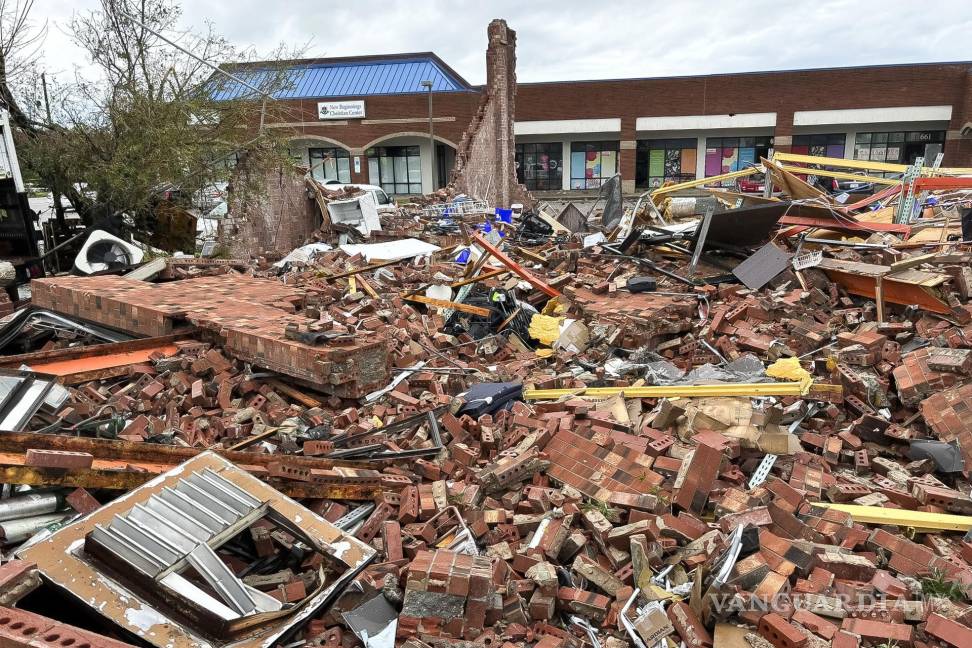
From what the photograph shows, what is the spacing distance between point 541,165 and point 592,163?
2718 millimetres

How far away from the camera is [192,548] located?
2828 millimetres

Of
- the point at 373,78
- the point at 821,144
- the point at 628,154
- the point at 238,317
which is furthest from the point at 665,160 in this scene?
the point at 238,317

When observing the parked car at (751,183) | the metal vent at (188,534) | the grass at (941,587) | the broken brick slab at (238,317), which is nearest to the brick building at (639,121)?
the parked car at (751,183)

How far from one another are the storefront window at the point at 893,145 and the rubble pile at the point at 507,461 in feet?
87.8

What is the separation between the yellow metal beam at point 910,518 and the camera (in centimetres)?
396

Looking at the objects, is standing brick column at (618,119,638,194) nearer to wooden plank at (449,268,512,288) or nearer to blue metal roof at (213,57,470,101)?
blue metal roof at (213,57,470,101)

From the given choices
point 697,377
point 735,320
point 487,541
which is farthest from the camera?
point 735,320

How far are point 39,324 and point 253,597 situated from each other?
5.77 metres

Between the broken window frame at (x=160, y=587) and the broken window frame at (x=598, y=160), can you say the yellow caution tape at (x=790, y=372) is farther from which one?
the broken window frame at (x=598, y=160)

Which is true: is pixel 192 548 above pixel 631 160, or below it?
below

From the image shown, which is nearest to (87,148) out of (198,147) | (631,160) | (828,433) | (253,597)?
(198,147)

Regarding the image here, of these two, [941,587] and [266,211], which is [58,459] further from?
[266,211]

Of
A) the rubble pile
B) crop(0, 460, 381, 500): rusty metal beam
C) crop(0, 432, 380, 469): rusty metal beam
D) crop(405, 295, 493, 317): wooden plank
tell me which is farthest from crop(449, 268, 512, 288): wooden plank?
crop(0, 460, 381, 500): rusty metal beam

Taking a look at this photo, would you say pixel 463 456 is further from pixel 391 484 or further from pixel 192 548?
pixel 192 548
